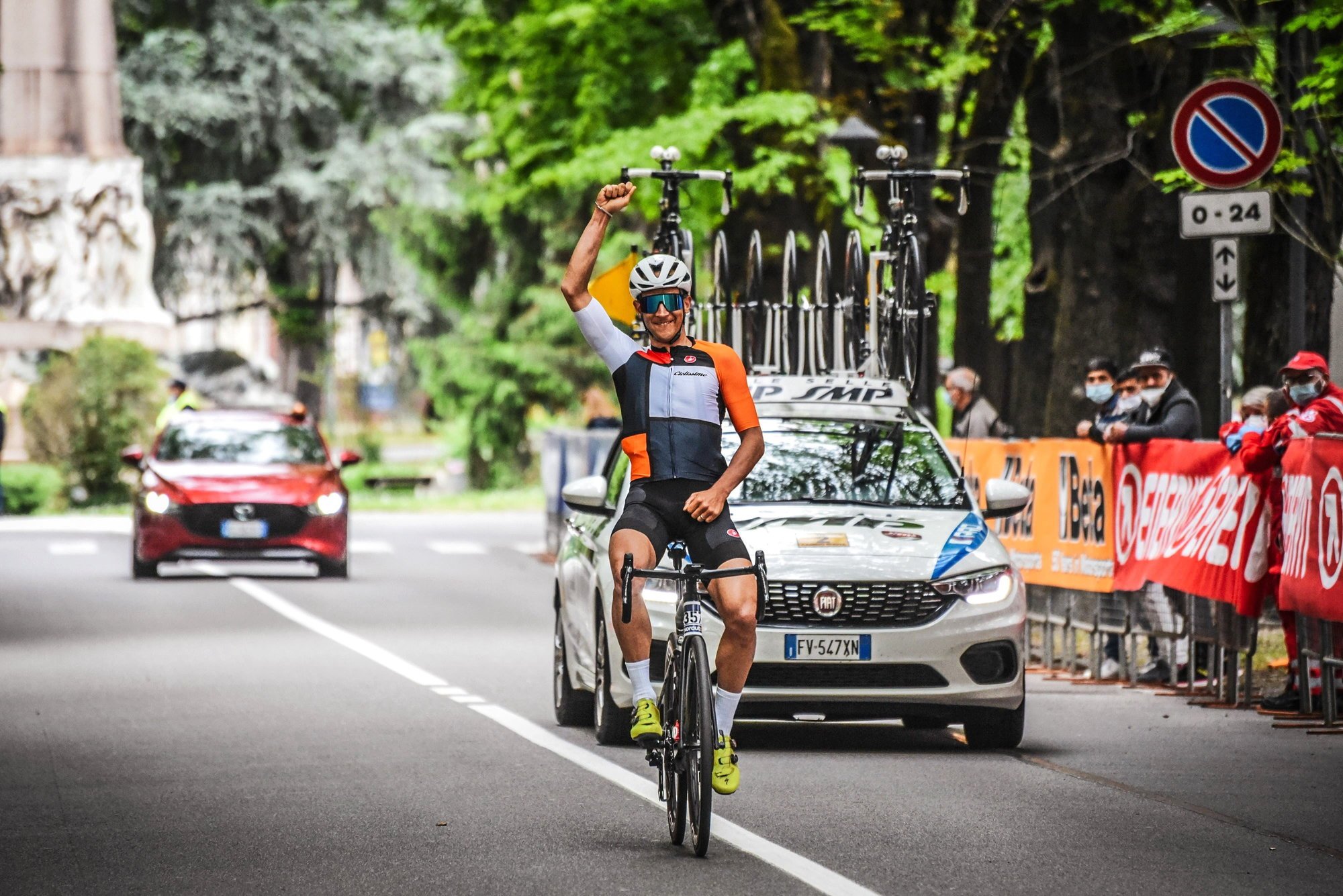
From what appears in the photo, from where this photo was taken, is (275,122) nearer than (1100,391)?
No

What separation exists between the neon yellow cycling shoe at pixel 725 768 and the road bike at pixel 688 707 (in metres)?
0.04

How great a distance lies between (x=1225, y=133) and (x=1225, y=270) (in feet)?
2.74

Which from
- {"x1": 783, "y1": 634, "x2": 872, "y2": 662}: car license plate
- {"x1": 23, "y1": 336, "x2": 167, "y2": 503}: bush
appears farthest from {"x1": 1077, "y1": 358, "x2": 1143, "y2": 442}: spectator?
{"x1": 23, "y1": 336, "x2": 167, "y2": 503}: bush

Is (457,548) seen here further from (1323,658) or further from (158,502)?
(1323,658)

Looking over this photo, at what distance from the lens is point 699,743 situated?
8.72m

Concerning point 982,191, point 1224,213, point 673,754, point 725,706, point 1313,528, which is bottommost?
point 673,754

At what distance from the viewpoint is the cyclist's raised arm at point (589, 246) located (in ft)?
30.6

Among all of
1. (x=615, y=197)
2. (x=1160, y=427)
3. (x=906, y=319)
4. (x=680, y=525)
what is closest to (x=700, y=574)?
(x=680, y=525)

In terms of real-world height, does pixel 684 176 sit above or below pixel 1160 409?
above

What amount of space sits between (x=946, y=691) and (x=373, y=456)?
4685 centimetres

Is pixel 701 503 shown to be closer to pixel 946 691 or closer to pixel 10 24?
pixel 946 691

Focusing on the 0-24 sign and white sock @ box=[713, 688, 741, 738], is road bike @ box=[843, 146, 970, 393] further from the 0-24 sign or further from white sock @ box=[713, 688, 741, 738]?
white sock @ box=[713, 688, 741, 738]

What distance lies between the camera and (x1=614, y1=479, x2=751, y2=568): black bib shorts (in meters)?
9.34

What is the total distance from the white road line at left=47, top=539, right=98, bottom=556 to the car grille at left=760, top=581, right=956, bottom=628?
64.4 feet
